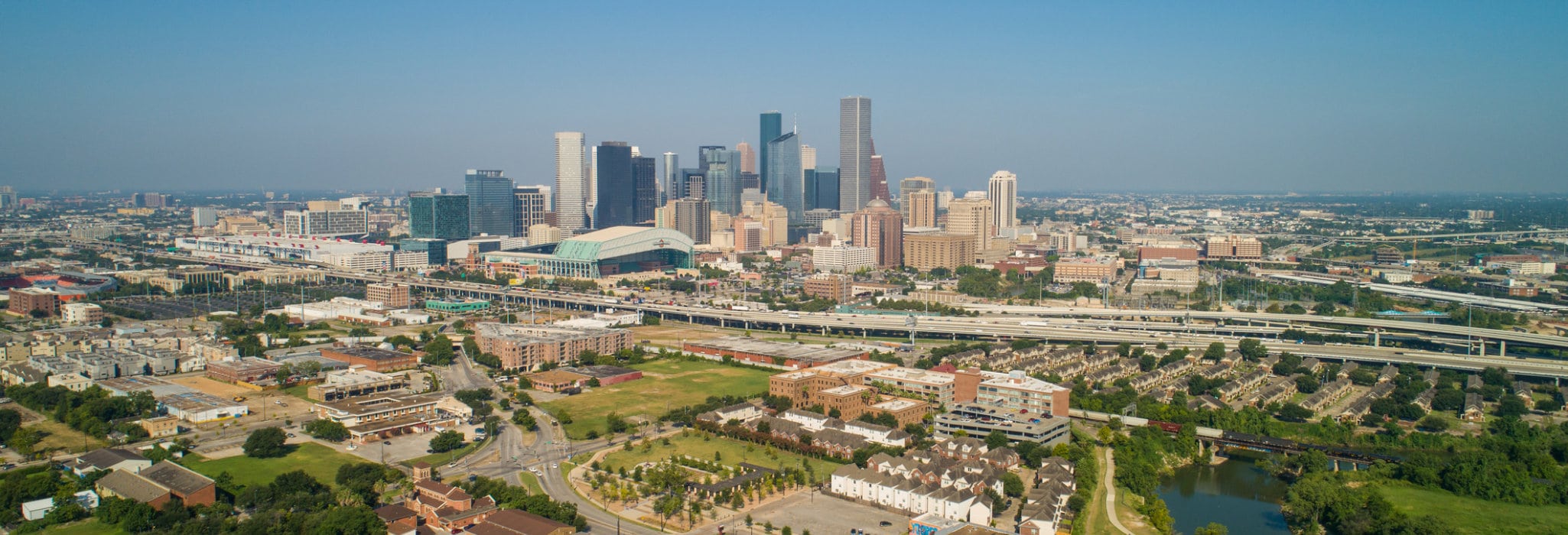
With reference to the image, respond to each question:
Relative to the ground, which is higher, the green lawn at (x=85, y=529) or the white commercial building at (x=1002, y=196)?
the white commercial building at (x=1002, y=196)

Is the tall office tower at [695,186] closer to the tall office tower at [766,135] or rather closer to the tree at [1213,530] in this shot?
the tall office tower at [766,135]

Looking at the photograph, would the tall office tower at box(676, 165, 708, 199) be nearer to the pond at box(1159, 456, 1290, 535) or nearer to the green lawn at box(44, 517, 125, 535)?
the pond at box(1159, 456, 1290, 535)

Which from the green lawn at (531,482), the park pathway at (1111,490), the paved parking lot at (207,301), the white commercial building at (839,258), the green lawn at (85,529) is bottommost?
the park pathway at (1111,490)

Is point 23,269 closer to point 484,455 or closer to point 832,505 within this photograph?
point 484,455

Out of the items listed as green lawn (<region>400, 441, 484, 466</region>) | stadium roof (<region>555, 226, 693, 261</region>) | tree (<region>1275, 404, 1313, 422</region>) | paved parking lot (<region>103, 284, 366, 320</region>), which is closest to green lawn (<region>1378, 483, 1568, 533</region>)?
tree (<region>1275, 404, 1313, 422</region>)

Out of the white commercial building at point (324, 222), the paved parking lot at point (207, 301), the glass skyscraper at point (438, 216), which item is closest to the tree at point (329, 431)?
the paved parking lot at point (207, 301)

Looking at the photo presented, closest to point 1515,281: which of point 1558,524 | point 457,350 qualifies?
point 1558,524
